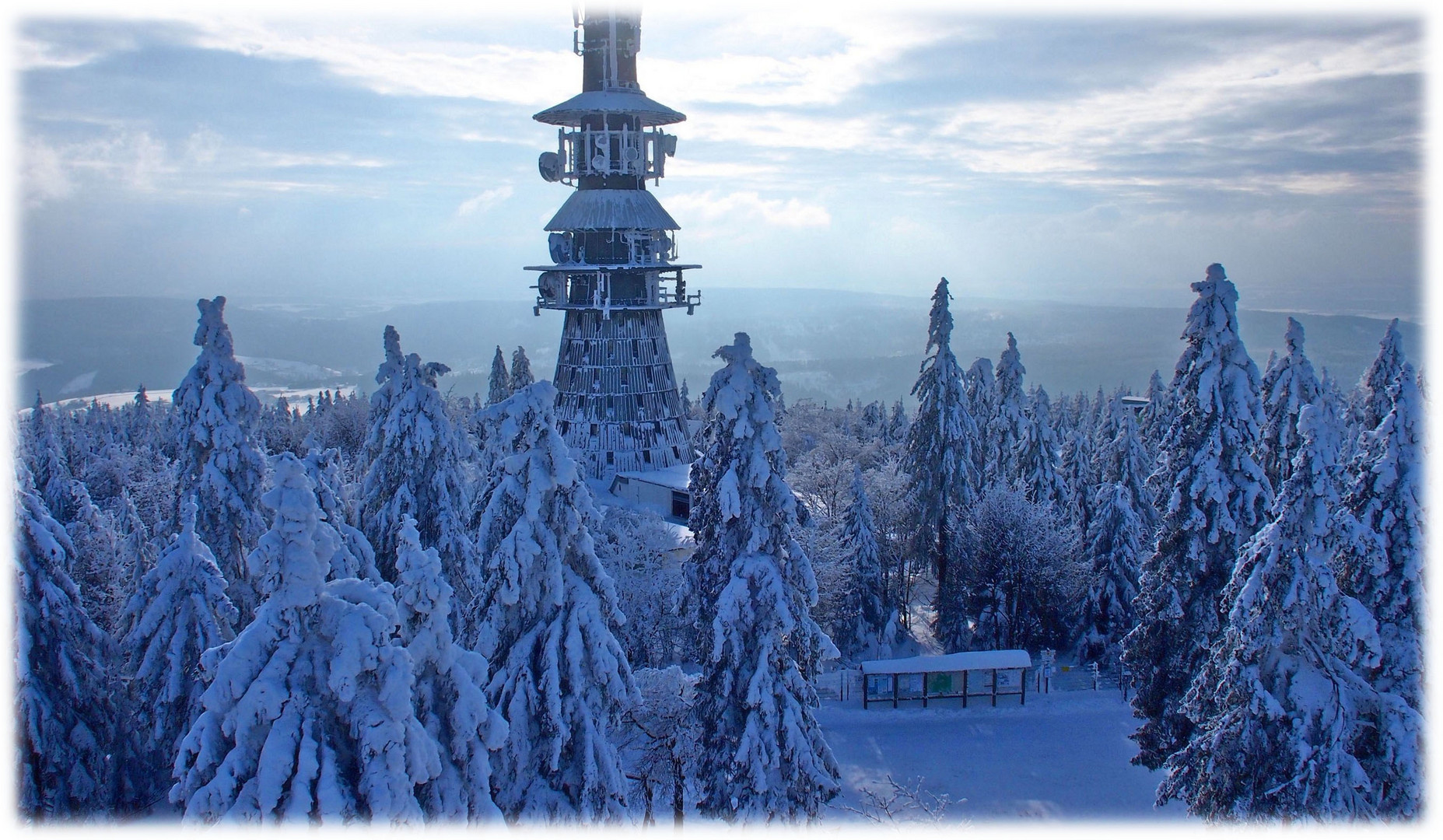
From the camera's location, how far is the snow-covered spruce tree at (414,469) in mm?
24250

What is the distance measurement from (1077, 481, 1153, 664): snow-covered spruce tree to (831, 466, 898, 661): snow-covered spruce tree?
23.8ft

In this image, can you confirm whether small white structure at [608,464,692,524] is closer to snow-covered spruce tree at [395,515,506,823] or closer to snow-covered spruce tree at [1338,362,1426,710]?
snow-covered spruce tree at [395,515,506,823]

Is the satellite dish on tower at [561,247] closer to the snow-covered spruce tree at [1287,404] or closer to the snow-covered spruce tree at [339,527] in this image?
the snow-covered spruce tree at [339,527]

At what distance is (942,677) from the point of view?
29.7 m

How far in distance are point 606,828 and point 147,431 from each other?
77.5m

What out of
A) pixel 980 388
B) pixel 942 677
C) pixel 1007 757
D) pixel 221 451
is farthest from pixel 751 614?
pixel 980 388

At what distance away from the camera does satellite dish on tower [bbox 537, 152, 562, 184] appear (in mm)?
40750

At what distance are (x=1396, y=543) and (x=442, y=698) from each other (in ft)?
54.6

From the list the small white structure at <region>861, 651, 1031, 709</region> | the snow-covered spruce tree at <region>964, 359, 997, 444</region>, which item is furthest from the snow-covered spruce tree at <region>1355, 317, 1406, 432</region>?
the snow-covered spruce tree at <region>964, 359, 997, 444</region>

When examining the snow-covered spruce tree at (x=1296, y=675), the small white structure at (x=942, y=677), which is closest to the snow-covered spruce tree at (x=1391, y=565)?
the snow-covered spruce tree at (x=1296, y=675)

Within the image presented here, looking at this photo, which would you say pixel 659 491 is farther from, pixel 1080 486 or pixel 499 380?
pixel 499 380

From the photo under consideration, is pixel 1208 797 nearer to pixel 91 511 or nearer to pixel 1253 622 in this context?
pixel 1253 622

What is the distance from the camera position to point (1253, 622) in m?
15.3

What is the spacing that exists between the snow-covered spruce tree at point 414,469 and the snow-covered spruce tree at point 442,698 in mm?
12042
